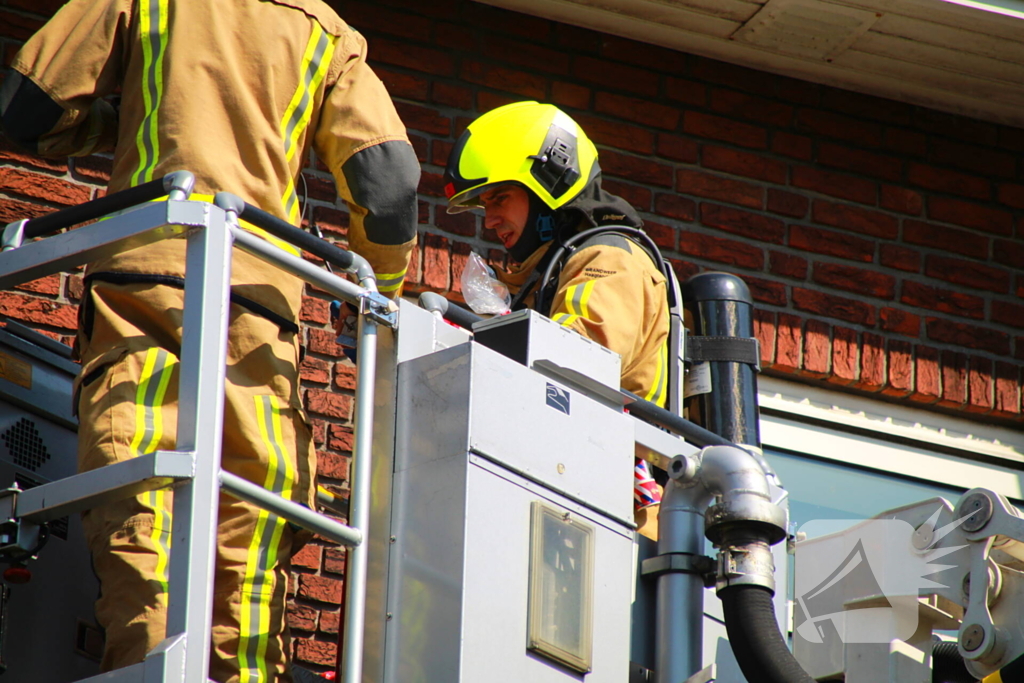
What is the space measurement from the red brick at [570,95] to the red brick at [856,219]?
3.61 ft

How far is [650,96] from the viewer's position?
21.7 feet

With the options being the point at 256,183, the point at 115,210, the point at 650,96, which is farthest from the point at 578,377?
the point at 650,96

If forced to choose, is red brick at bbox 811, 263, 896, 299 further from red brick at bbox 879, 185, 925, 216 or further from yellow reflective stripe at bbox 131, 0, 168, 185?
yellow reflective stripe at bbox 131, 0, 168, 185

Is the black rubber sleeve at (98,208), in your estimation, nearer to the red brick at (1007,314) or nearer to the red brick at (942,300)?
the red brick at (942,300)

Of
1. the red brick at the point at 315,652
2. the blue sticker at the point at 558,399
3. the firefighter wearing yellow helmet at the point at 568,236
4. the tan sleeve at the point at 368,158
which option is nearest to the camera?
the blue sticker at the point at 558,399

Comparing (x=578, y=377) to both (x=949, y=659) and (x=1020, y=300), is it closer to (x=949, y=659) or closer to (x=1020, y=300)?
(x=949, y=659)

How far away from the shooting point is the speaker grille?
4.07 meters

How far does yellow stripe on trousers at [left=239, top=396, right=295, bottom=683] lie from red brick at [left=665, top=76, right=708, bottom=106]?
11.6 feet

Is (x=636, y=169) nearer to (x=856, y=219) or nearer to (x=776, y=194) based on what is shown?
(x=776, y=194)

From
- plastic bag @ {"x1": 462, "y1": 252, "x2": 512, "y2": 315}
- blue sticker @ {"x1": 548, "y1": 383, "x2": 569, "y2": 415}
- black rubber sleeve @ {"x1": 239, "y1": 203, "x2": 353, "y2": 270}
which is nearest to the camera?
black rubber sleeve @ {"x1": 239, "y1": 203, "x2": 353, "y2": 270}

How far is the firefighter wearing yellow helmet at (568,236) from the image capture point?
446 centimetres

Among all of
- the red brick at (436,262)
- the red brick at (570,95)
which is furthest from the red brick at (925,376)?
the red brick at (436,262)

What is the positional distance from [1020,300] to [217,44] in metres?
4.38

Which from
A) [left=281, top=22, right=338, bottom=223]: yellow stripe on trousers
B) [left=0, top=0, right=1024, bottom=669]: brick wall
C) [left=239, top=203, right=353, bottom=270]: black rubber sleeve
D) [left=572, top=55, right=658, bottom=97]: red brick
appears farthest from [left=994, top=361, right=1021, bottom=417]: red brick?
[left=239, top=203, right=353, bottom=270]: black rubber sleeve
